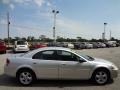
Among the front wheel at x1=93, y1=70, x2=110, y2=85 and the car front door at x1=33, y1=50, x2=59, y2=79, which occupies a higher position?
the car front door at x1=33, y1=50, x2=59, y2=79

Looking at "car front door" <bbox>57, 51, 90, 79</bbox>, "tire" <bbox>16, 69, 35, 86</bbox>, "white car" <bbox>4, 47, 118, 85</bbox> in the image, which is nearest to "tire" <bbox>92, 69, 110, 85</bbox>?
"white car" <bbox>4, 47, 118, 85</bbox>

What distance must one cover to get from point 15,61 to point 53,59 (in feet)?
4.96

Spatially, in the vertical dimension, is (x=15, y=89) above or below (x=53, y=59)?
below

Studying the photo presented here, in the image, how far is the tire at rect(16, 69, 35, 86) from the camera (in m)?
9.70

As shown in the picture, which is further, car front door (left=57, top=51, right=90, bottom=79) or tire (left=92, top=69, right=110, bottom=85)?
tire (left=92, top=69, right=110, bottom=85)

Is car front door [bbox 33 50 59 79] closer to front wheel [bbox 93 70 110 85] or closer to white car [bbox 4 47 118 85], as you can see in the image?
white car [bbox 4 47 118 85]

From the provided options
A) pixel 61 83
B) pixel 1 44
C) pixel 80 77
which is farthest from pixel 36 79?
pixel 1 44

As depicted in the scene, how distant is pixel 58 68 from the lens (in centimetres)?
966

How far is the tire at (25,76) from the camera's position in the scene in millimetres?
9698

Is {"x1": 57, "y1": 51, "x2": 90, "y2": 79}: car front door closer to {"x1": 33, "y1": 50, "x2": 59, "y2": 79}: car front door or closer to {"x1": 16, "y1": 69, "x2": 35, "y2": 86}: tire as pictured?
{"x1": 33, "y1": 50, "x2": 59, "y2": 79}: car front door

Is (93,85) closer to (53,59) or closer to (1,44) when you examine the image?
(53,59)

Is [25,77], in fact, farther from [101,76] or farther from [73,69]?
[101,76]

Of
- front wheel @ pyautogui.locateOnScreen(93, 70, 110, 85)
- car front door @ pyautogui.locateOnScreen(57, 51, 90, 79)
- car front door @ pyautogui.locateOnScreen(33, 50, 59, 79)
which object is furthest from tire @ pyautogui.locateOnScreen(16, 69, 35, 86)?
front wheel @ pyautogui.locateOnScreen(93, 70, 110, 85)

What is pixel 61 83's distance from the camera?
10.0 metres
